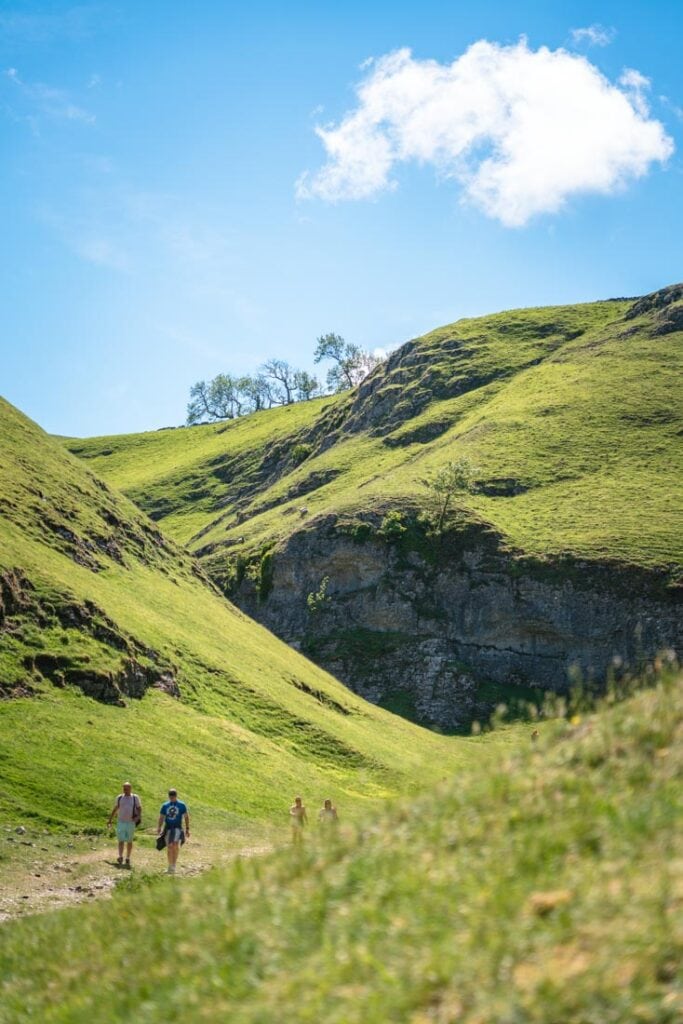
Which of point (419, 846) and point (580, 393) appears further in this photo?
point (580, 393)

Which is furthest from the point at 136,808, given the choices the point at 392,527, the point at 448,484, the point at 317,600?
the point at 448,484

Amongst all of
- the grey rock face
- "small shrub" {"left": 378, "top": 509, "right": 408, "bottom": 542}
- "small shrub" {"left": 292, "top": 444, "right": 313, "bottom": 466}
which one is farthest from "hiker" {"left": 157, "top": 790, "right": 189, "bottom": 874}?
"small shrub" {"left": 292, "top": 444, "right": 313, "bottom": 466}

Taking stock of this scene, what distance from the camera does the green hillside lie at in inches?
3735

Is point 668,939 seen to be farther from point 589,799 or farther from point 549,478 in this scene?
point 549,478

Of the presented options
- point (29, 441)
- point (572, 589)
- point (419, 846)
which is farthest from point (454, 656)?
point (419, 846)

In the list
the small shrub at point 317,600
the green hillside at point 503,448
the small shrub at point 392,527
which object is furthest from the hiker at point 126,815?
the small shrub at point 392,527

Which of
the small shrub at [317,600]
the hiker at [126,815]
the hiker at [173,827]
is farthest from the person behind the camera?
the small shrub at [317,600]

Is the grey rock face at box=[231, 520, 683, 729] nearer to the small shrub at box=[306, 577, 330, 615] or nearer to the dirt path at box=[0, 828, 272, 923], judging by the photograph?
the small shrub at box=[306, 577, 330, 615]

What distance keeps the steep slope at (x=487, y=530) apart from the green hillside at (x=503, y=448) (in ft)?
1.15

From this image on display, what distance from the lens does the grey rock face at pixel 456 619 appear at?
79.7 m

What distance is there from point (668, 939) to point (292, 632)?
8610 centimetres

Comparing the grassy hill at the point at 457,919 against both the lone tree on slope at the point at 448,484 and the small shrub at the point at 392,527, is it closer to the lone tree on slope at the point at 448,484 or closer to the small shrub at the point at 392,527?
the small shrub at the point at 392,527

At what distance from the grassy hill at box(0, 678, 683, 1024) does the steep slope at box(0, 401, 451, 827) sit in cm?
2008

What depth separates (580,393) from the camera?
124 meters
